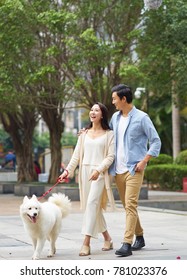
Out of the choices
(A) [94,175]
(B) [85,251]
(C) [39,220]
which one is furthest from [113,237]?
(C) [39,220]

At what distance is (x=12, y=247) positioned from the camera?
1137 centimetres

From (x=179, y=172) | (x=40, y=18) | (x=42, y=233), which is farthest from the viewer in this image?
(x=179, y=172)

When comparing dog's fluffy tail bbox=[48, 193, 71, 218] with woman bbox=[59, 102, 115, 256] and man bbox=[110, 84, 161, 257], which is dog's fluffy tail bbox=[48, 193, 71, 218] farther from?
man bbox=[110, 84, 161, 257]

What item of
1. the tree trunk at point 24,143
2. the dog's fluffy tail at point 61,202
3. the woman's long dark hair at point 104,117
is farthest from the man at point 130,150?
the tree trunk at point 24,143

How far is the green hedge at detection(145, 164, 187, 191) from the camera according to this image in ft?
101

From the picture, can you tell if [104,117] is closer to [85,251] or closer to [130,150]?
[130,150]

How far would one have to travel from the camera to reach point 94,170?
1015 cm

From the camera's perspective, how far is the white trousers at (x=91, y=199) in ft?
33.3

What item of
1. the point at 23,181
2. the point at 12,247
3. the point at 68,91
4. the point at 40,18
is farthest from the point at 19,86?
the point at 12,247

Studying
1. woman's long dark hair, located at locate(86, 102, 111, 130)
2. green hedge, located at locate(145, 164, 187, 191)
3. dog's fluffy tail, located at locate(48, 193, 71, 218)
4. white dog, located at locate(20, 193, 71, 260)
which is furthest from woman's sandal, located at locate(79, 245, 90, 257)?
green hedge, located at locate(145, 164, 187, 191)

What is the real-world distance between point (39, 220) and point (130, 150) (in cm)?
148

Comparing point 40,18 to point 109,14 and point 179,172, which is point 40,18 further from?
point 179,172

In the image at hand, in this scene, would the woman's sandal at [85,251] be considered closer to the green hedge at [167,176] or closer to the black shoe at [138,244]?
the black shoe at [138,244]
